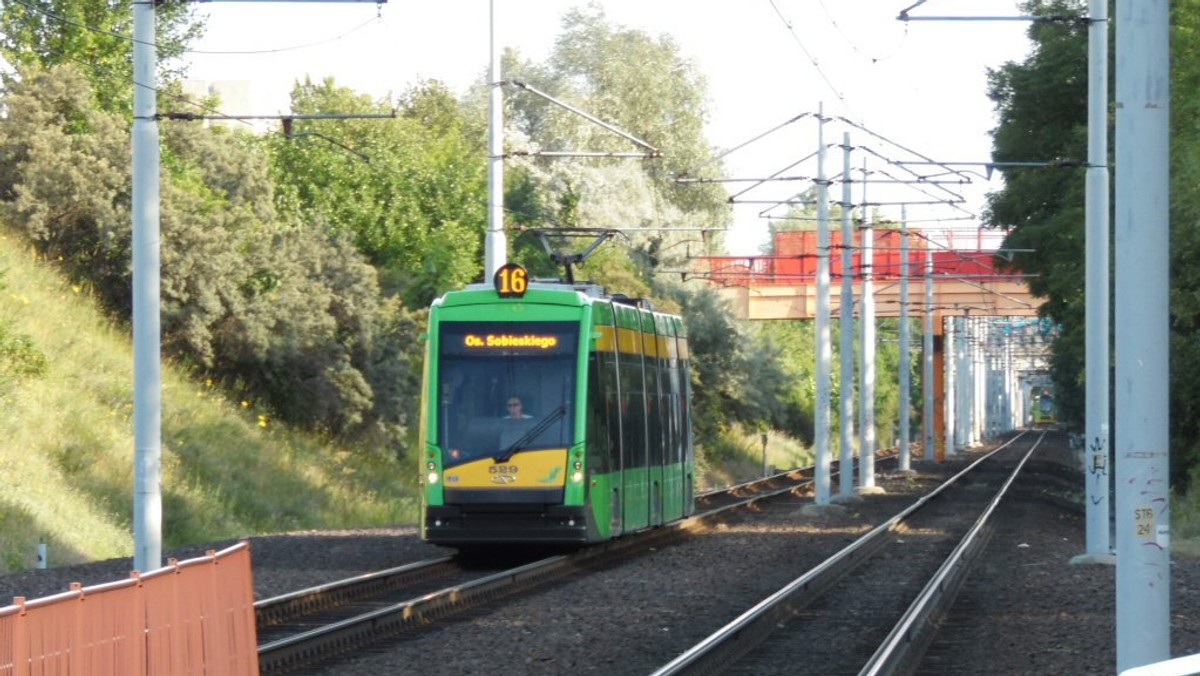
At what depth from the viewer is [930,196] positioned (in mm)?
40344

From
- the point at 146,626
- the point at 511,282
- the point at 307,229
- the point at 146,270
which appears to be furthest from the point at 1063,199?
the point at 146,626

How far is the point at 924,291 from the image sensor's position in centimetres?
7644

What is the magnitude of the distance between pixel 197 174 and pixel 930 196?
15.7 metres

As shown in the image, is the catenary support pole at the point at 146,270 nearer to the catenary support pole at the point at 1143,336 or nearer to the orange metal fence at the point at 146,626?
the orange metal fence at the point at 146,626

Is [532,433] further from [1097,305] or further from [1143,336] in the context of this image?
[1143,336]

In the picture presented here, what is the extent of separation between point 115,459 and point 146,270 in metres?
14.9

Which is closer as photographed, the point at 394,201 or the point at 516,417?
the point at 516,417

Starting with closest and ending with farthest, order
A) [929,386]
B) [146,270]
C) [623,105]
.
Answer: [146,270] < [929,386] < [623,105]


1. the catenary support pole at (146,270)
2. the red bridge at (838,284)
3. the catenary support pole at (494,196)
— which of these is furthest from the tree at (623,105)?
the catenary support pole at (146,270)

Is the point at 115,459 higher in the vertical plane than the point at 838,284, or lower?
lower

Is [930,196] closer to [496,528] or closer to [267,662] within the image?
[496,528]

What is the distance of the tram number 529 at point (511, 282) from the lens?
941 inches

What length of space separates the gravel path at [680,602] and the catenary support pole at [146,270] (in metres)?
2.73

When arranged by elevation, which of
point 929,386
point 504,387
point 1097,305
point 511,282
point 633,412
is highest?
point 511,282
